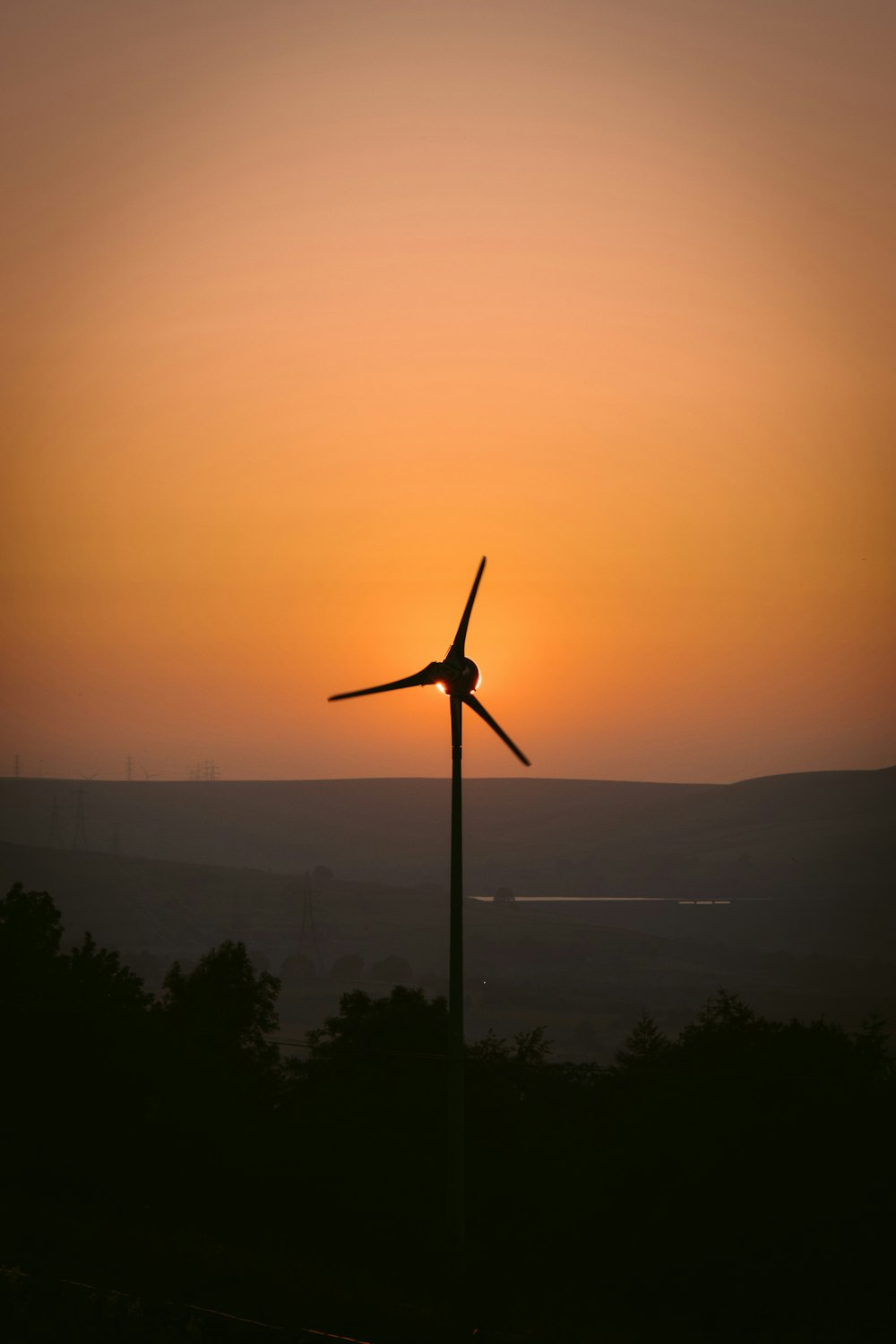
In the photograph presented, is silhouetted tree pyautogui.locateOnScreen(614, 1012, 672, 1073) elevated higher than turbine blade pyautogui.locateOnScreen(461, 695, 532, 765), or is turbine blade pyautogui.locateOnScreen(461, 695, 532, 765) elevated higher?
turbine blade pyautogui.locateOnScreen(461, 695, 532, 765)

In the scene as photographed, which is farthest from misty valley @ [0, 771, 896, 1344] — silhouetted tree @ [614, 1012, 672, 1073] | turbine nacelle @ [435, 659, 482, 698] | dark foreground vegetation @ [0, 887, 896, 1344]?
turbine nacelle @ [435, 659, 482, 698]

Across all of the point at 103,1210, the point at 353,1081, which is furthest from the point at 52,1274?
the point at 353,1081

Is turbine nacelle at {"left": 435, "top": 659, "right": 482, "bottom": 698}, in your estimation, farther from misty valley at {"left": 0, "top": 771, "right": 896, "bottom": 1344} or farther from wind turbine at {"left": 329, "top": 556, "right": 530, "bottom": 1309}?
misty valley at {"left": 0, "top": 771, "right": 896, "bottom": 1344}

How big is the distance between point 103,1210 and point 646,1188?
19.6m

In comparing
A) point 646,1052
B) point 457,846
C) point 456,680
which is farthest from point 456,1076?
point 646,1052

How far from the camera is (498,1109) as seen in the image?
58.9 m

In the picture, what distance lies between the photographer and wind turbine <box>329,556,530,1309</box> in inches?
1505

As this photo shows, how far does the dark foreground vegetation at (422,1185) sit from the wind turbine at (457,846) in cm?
275

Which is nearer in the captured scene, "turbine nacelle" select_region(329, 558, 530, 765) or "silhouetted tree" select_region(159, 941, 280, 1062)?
"turbine nacelle" select_region(329, 558, 530, 765)

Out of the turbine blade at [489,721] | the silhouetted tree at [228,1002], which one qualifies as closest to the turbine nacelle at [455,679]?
the turbine blade at [489,721]

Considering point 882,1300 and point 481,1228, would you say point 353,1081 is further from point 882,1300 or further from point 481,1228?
point 882,1300

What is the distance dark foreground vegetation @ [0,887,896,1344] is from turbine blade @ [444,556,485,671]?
15.2m

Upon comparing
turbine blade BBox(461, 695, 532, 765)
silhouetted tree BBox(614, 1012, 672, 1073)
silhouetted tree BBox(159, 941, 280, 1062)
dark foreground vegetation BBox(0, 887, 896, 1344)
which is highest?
turbine blade BBox(461, 695, 532, 765)

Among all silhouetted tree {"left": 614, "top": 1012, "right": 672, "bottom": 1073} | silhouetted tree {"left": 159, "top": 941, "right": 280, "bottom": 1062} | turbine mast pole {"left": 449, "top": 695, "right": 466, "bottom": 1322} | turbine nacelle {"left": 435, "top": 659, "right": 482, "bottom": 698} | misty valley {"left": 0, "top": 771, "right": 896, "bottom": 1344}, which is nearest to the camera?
misty valley {"left": 0, "top": 771, "right": 896, "bottom": 1344}
